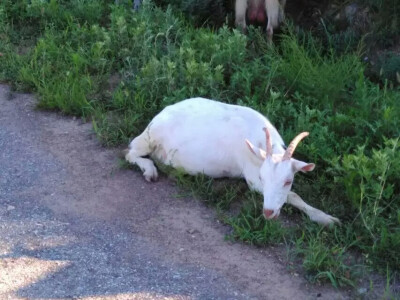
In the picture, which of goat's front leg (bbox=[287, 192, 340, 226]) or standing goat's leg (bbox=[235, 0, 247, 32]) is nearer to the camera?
goat's front leg (bbox=[287, 192, 340, 226])

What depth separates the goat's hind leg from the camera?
5645mm

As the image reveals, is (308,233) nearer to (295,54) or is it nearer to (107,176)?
(107,176)

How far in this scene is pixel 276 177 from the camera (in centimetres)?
466

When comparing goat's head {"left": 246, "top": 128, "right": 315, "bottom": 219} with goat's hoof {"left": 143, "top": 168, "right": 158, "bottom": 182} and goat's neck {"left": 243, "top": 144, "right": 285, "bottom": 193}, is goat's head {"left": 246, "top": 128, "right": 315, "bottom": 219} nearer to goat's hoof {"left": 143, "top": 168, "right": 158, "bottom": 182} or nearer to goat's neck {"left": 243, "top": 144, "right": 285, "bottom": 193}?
goat's neck {"left": 243, "top": 144, "right": 285, "bottom": 193}

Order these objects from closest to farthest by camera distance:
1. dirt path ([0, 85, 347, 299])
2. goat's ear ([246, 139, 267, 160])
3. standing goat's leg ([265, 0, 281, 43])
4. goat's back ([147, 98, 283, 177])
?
dirt path ([0, 85, 347, 299]) → goat's ear ([246, 139, 267, 160]) → goat's back ([147, 98, 283, 177]) → standing goat's leg ([265, 0, 281, 43])

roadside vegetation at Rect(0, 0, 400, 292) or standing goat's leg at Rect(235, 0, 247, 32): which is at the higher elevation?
standing goat's leg at Rect(235, 0, 247, 32)

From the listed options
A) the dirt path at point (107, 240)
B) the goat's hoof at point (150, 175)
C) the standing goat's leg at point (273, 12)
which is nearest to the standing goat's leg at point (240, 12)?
the standing goat's leg at point (273, 12)

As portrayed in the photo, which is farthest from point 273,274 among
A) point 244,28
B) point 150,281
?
point 244,28

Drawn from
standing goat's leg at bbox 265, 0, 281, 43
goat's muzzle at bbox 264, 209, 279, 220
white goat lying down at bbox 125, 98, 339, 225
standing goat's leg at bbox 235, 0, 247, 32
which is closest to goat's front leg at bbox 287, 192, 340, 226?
white goat lying down at bbox 125, 98, 339, 225

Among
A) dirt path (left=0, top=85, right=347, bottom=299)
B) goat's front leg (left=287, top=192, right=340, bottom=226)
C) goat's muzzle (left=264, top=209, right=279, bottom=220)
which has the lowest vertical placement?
dirt path (left=0, top=85, right=347, bottom=299)

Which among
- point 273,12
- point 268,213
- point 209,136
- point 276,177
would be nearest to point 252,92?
point 209,136

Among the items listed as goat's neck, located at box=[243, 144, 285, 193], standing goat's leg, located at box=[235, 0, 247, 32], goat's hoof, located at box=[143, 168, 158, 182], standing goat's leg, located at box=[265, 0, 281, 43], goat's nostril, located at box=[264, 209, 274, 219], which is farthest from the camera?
standing goat's leg, located at box=[235, 0, 247, 32]

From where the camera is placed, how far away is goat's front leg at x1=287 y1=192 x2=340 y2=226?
16.1 ft

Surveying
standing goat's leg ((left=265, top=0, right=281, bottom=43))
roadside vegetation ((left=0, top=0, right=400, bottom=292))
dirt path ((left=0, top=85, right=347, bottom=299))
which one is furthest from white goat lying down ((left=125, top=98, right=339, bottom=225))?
standing goat's leg ((left=265, top=0, right=281, bottom=43))
